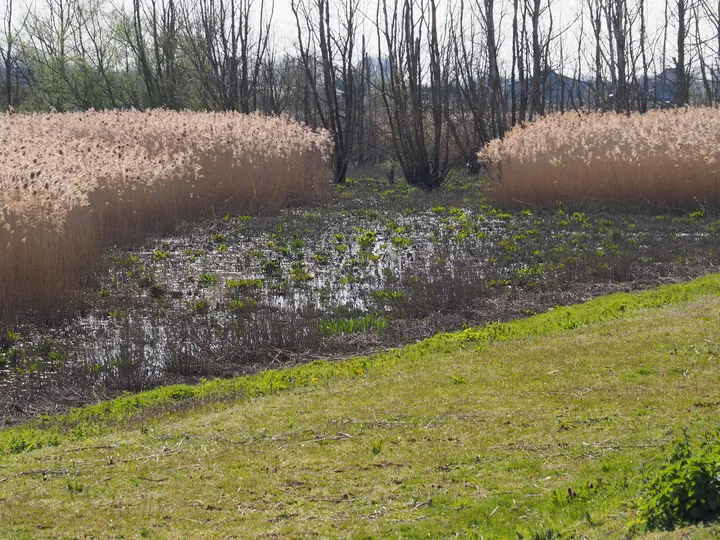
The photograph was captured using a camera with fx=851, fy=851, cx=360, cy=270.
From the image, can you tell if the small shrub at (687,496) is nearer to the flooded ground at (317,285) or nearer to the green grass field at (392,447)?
the green grass field at (392,447)

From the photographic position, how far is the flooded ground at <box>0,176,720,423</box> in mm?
9242

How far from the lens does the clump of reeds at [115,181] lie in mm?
10789

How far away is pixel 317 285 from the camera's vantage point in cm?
1303

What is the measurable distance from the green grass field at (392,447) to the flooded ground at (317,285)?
115 cm

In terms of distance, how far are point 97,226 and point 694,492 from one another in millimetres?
12158

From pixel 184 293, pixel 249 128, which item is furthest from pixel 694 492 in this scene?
pixel 249 128

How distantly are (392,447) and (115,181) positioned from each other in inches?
457

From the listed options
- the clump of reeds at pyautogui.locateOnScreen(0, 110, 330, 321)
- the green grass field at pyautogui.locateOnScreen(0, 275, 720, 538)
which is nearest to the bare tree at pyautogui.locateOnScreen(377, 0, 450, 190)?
the clump of reeds at pyautogui.locateOnScreen(0, 110, 330, 321)

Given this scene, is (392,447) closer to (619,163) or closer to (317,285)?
(317,285)

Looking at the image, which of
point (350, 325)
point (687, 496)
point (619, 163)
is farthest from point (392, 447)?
point (619, 163)

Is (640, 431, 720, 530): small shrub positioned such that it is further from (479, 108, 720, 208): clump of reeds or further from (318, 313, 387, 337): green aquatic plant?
(479, 108, 720, 208): clump of reeds

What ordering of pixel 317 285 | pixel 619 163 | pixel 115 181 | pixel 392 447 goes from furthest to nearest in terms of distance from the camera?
1. pixel 619 163
2. pixel 115 181
3. pixel 317 285
4. pixel 392 447

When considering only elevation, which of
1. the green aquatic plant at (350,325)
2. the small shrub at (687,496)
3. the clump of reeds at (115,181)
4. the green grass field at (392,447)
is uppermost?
the clump of reeds at (115,181)

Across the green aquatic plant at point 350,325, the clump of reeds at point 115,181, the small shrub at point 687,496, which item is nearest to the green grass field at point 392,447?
the small shrub at point 687,496
